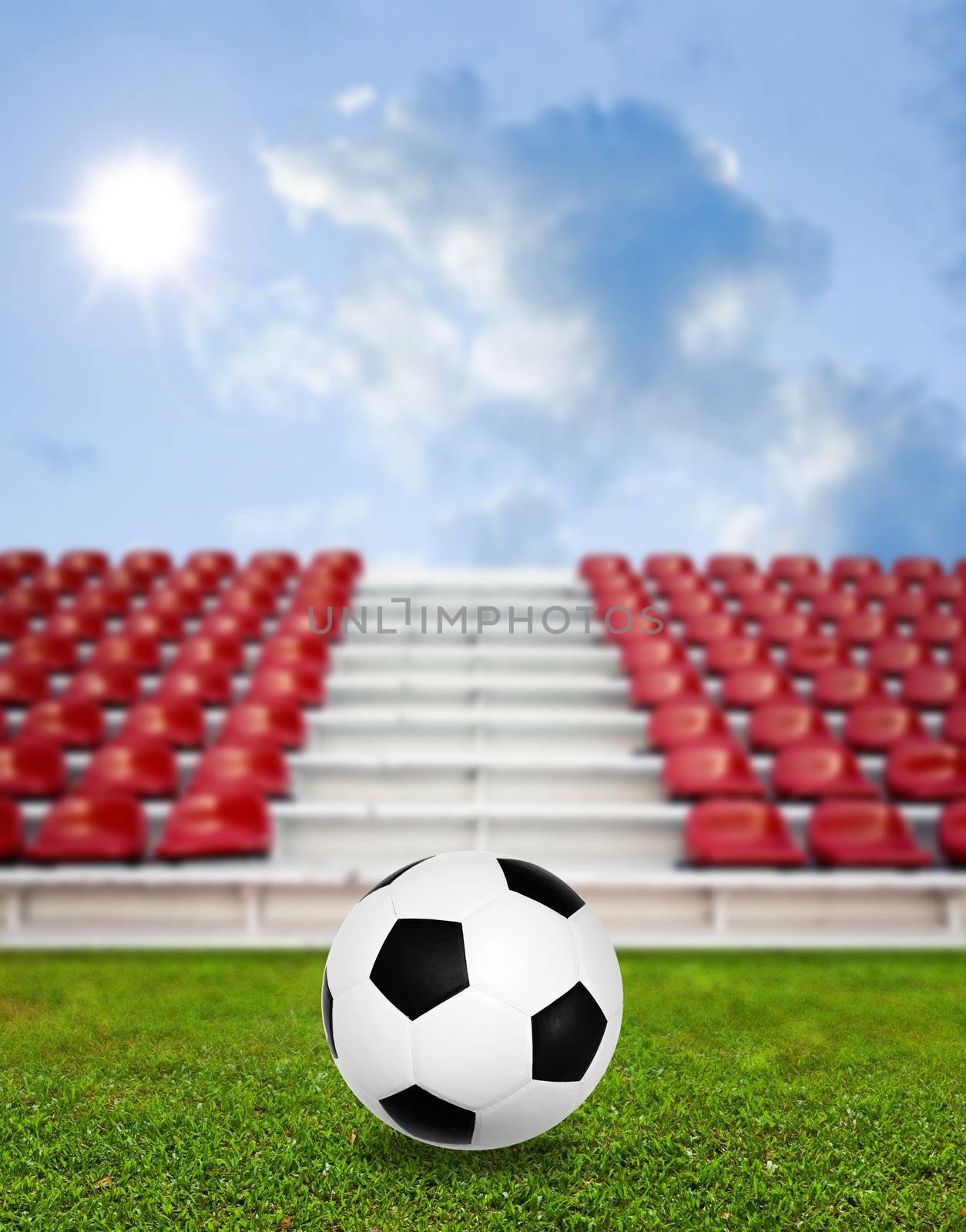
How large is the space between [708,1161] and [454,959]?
2.36ft

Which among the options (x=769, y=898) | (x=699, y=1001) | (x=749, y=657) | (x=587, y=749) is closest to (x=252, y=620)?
(x=587, y=749)

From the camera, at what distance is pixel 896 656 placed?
22.2 ft

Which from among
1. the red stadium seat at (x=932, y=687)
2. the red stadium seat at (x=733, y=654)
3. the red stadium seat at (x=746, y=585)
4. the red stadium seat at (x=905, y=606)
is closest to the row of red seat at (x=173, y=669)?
the red stadium seat at (x=733, y=654)

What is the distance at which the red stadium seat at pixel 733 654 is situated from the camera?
6.40 m

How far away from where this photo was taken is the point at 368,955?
1804 mm

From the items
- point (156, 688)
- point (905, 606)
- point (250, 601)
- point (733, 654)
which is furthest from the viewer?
point (905, 606)

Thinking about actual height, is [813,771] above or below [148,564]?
below

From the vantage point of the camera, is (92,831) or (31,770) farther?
(31,770)

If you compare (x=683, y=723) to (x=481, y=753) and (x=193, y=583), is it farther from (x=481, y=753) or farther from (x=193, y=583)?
(x=193, y=583)

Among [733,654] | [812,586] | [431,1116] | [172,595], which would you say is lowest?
[431,1116]

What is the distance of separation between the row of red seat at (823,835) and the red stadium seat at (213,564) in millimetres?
5466

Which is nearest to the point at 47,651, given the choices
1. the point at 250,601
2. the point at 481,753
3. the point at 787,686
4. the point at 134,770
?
the point at 250,601

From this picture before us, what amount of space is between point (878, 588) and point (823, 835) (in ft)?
15.2

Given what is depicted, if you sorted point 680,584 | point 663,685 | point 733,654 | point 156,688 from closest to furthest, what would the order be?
point 663,685, point 156,688, point 733,654, point 680,584
